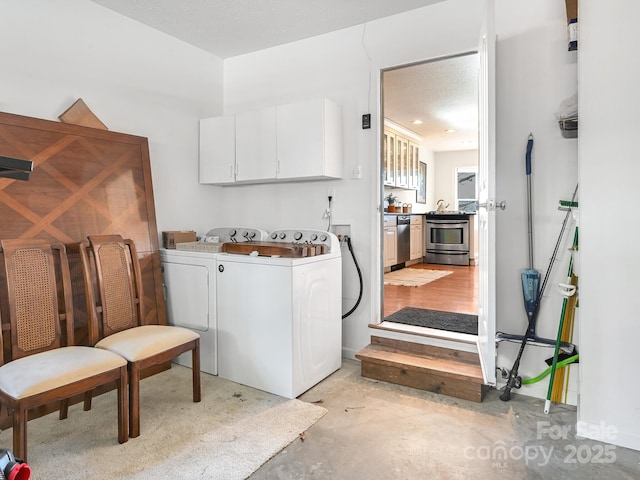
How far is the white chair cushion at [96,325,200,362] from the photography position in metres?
2.10

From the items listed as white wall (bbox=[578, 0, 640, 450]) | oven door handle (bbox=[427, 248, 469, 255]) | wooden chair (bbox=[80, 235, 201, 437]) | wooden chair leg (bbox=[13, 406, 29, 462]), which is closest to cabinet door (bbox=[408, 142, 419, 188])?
oven door handle (bbox=[427, 248, 469, 255])

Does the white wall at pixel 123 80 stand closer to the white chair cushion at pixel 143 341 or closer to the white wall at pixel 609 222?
the white chair cushion at pixel 143 341

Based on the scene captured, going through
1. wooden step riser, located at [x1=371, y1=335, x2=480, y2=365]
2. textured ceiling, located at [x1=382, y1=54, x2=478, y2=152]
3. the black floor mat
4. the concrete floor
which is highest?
textured ceiling, located at [x1=382, y1=54, x2=478, y2=152]

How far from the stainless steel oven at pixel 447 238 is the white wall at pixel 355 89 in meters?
4.81

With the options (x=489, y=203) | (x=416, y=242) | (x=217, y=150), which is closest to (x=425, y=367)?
(x=489, y=203)

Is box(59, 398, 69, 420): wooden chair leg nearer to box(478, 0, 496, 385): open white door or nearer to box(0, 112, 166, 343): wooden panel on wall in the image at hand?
box(0, 112, 166, 343): wooden panel on wall

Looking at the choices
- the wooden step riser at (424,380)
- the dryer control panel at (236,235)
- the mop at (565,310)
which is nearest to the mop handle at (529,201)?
the mop at (565,310)

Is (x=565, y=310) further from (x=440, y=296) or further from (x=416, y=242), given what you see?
(x=416, y=242)

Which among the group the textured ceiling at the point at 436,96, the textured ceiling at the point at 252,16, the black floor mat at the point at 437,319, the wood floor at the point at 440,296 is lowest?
the wood floor at the point at 440,296

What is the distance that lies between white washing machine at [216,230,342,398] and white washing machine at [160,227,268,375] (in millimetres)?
79

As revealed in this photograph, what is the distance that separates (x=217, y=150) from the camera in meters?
3.51

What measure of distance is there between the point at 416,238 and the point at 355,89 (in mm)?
4632

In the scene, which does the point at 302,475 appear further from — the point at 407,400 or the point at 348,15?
the point at 348,15

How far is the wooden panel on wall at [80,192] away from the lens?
233cm
